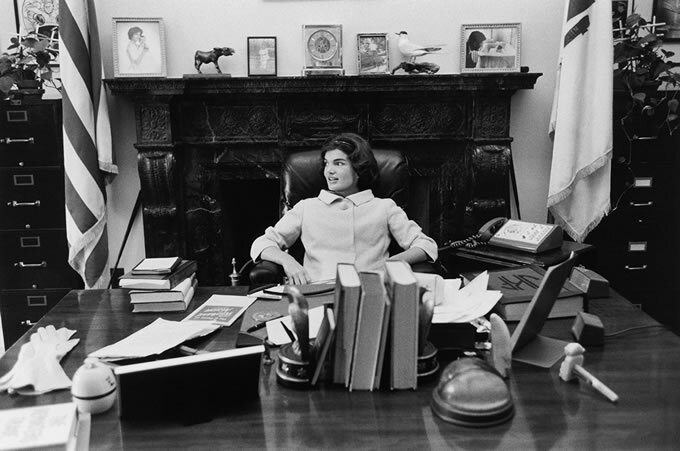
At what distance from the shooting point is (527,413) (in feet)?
3.26

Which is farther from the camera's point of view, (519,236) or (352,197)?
(519,236)

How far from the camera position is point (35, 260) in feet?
9.18

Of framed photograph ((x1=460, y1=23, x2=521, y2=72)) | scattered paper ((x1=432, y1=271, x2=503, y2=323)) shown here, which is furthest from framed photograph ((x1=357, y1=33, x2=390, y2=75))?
scattered paper ((x1=432, y1=271, x2=503, y2=323))

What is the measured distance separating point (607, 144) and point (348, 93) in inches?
48.4

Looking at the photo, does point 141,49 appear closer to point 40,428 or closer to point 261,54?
point 261,54

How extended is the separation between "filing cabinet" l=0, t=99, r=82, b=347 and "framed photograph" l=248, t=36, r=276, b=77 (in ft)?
3.03

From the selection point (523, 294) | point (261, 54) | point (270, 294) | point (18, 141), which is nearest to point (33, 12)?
point (18, 141)

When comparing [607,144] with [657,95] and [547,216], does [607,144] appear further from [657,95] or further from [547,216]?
[547,216]

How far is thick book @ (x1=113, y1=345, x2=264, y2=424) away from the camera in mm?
983

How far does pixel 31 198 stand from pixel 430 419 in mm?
2421

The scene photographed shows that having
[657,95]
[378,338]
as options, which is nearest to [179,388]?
[378,338]

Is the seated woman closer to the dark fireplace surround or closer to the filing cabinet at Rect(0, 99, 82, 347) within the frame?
the dark fireplace surround

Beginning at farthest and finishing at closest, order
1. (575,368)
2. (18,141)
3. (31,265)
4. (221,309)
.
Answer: (31,265) → (18,141) → (221,309) → (575,368)

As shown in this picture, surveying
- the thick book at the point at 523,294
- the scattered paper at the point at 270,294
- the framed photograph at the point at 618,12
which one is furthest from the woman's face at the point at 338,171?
the framed photograph at the point at 618,12
